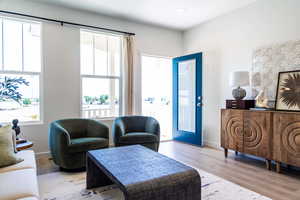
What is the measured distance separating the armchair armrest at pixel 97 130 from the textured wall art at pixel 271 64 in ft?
8.89

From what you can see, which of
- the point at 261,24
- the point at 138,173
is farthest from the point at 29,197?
the point at 261,24

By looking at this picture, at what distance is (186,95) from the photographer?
16.0ft

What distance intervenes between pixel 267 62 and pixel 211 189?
7.74 feet

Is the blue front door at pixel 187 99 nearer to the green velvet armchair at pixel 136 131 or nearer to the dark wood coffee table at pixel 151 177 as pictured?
the green velvet armchair at pixel 136 131

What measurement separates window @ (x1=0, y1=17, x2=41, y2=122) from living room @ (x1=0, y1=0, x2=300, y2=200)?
0.7 inches

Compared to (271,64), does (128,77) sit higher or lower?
lower

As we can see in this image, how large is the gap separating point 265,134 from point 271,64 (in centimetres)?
120

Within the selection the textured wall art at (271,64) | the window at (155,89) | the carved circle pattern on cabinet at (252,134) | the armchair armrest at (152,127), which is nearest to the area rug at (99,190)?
the carved circle pattern on cabinet at (252,134)

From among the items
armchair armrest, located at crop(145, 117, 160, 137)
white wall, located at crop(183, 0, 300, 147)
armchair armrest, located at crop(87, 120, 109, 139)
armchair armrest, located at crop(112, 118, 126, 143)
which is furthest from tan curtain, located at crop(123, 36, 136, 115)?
white wall, located at crop(183, 0, 300, 147)

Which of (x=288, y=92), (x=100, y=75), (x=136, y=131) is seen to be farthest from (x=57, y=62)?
(x=288, y=92)

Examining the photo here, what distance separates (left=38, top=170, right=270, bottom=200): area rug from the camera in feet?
7.18

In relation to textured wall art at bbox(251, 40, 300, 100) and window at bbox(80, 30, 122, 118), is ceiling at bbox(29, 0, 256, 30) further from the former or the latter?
textured wall art at bbox(251, 40, 300, 100)

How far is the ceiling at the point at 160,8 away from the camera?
363 centimetres

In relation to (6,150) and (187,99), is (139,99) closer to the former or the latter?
(187,99)
